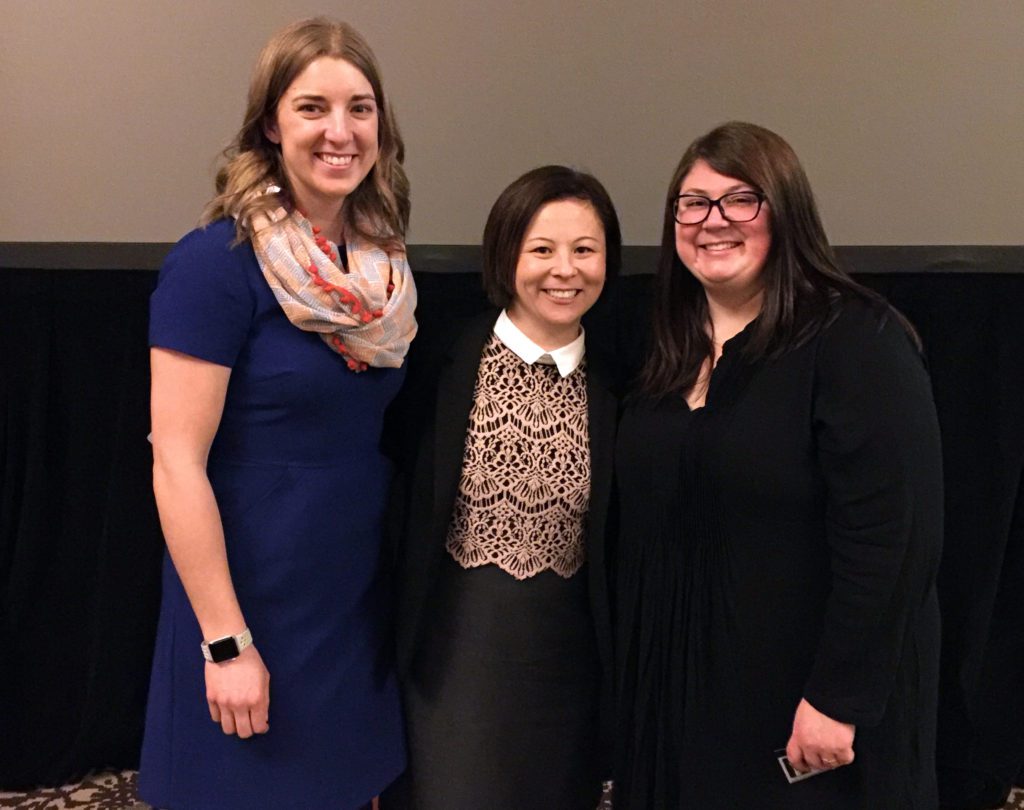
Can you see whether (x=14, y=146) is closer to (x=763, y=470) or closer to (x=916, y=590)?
(x=763, y=470)

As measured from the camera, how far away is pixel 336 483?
1.34 m

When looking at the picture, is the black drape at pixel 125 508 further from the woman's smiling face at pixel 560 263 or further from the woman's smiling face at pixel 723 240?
the woman's smiling face at pixel 723 240

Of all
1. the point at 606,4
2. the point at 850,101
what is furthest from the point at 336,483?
the point at 850,101

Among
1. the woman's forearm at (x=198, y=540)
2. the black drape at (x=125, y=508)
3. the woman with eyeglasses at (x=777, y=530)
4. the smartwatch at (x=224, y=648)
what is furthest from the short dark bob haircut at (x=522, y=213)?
the smartwatch at (x=224, y=648)

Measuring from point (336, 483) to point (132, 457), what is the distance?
37.6 inches

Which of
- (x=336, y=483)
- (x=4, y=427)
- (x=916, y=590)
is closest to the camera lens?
(x=916, y=590)

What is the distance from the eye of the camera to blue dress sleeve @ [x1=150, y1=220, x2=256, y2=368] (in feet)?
3.76

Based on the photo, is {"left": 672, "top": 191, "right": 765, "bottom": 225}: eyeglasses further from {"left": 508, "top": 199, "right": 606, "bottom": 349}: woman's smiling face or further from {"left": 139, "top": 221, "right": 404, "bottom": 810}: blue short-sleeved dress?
{"left": 139, "top": 221, "right": 404, "bottom": 810}: blue short-sleeved dress

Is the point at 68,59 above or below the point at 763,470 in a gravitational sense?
above

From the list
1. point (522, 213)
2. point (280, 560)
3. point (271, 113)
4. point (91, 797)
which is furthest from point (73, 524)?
point (522, 213)

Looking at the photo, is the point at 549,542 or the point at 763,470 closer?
the point at 763,470

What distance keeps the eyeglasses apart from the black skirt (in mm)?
642

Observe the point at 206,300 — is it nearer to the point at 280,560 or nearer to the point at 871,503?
the point at 280,560

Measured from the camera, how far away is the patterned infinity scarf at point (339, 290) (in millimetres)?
1204
